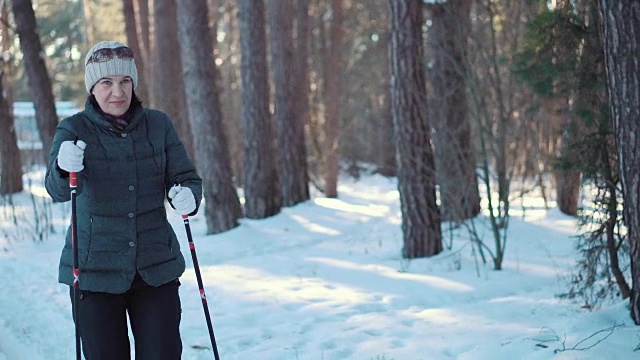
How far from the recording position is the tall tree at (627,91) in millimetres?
4809

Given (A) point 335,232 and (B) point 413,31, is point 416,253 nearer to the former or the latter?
(B) point 413,31

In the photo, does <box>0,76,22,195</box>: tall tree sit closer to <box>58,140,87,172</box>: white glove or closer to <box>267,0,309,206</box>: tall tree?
<box>267,0,309,206</box>: tall tree

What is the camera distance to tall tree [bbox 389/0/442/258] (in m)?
9.12

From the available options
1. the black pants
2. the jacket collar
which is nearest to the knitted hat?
the jacket collar

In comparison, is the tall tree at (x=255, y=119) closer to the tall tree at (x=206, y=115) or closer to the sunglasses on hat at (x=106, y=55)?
the tall tree at (x=206, y=115)

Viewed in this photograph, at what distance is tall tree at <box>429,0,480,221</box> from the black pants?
636 centimetres

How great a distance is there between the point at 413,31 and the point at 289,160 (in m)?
6.86

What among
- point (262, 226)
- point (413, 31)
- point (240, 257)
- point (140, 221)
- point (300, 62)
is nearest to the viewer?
point (140, 221)

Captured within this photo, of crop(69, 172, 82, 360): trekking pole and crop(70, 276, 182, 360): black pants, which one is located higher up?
crop(69, 172, 82, 360): trekking pole

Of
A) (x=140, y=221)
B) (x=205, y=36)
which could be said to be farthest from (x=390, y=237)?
(x=140, y=221)

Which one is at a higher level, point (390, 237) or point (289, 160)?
point (289, 160)

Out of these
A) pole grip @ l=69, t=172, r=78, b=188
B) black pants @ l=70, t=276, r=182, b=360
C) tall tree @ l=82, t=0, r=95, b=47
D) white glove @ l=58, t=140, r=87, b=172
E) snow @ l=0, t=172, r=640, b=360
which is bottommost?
snow @ l=0, t=172, r=640, b=360

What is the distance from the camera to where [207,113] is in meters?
12.2

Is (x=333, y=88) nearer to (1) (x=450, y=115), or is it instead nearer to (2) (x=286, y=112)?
(2) (x=286, y=112)
